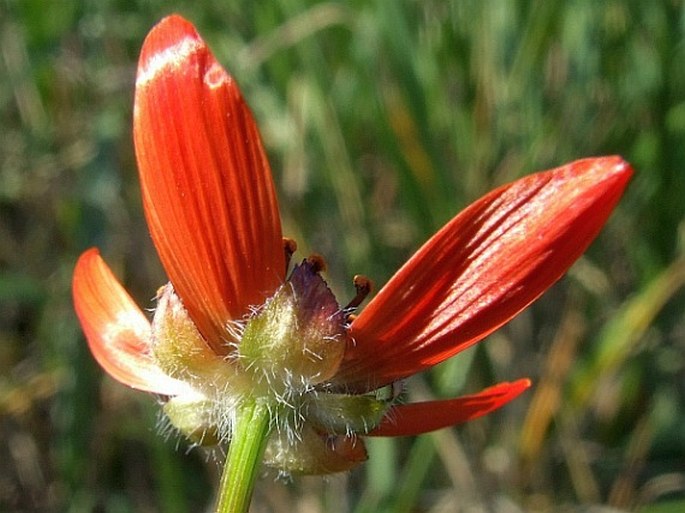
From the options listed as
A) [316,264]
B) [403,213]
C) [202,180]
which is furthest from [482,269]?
Answer: [403,213]

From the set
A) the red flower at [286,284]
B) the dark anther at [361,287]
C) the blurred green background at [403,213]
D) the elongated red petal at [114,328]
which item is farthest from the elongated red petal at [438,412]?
the blurred green background at [403,213]

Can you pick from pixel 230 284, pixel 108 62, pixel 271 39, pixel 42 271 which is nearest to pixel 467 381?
pixel 271 39

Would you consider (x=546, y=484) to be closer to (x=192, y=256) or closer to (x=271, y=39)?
(x=271, y=39)

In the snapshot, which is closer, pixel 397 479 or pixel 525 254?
pixel 525 254

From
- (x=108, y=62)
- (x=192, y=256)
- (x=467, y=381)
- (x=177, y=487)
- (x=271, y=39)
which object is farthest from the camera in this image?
(x=108, y=62)

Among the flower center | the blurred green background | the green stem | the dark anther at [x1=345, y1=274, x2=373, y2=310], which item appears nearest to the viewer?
the green stem

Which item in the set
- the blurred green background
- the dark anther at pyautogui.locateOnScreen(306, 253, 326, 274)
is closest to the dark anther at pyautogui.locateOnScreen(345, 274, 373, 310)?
the dark anther at pyautogui.locateOnScreen(306, 253, 326, 274)

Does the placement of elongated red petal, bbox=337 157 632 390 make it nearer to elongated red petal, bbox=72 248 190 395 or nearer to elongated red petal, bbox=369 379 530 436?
elongated red petal, bbox=369 379 530 436

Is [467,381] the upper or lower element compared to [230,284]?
lower
